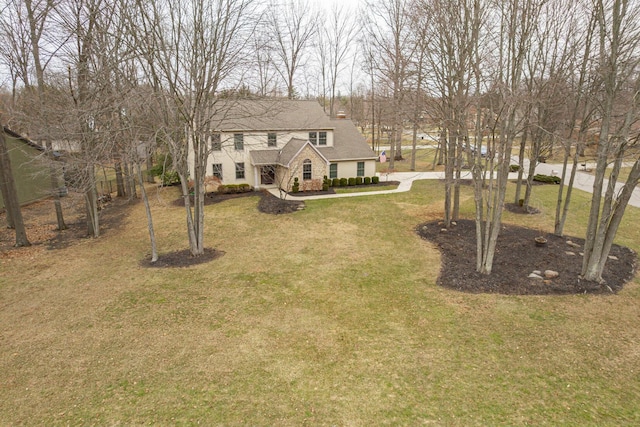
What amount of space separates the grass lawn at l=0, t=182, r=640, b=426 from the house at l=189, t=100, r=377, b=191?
11.7m

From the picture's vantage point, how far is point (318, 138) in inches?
1054

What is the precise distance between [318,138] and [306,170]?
13.4 feet

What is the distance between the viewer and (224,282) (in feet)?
35.6

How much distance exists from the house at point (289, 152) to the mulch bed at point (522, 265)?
1077 centimetres

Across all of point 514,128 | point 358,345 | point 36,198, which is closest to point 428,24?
point 514,128

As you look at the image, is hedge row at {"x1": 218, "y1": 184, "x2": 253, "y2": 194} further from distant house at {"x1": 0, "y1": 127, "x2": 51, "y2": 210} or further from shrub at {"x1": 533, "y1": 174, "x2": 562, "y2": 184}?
shrub at {"x1": 533, "y1": 174, "x2": 562, "y2": 184}

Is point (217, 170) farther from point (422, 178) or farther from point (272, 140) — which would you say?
point (422, 178)

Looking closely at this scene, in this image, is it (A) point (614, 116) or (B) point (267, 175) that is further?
(B) point (267, 175)

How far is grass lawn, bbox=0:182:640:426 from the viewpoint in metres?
5.77

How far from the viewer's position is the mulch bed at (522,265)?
997cm

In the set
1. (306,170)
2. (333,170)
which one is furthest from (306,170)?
(333,170)

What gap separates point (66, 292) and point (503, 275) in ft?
43.4

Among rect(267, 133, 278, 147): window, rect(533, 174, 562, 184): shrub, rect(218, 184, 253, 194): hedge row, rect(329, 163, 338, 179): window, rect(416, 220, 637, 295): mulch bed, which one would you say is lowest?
rect(416, 220, 637, 295): mulch bed

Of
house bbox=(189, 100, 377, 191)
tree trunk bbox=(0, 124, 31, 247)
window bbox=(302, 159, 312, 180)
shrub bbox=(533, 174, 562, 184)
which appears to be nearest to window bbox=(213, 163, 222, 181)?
house bbox=(189, 100, 377, 191)
